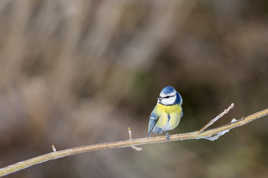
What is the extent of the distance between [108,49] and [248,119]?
1709 millimetres

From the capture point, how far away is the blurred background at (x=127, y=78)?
239 centimetres

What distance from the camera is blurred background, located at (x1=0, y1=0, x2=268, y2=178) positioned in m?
2.39

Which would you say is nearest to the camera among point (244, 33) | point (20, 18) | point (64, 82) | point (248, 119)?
point (248, 119)

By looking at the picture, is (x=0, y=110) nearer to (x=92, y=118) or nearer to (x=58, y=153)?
(x=92, y=118)

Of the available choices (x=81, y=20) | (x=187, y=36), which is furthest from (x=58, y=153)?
(x=187, y=36)

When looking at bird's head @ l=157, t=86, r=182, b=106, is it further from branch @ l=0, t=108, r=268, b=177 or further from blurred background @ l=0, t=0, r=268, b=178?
blurred background @ l=0, t=0, r=268, b=178

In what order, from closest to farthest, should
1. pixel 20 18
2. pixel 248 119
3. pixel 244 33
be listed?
pixel 248 119
pixel 20 18
pixel 244 33

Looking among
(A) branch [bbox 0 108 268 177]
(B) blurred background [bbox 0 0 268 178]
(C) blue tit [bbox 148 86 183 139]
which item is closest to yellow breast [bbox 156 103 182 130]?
(C) blue tit [bbox 148 86 183 139]

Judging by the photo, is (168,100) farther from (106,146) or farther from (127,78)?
(127,78)

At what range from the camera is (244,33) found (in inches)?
106

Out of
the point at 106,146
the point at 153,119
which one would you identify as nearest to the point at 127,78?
the point at 153,119

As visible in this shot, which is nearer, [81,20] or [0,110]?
[81,20]

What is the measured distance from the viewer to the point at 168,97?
1.17m

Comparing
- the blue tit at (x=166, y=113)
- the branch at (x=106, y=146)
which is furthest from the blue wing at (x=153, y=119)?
the branch at (x=106, y=146)
